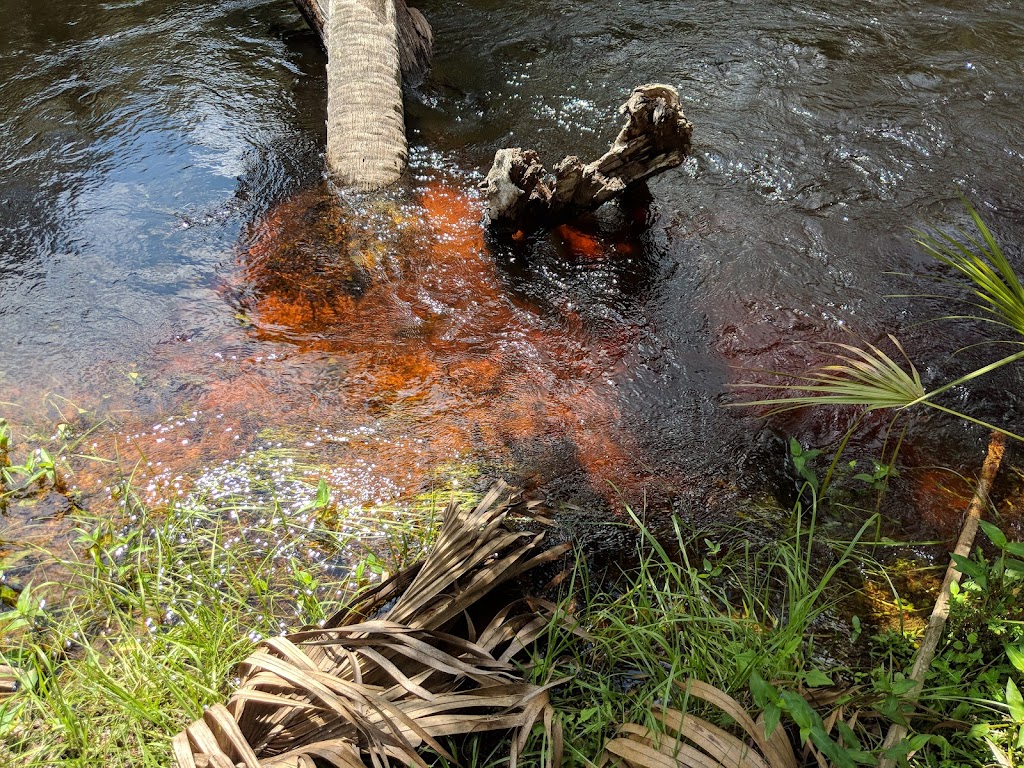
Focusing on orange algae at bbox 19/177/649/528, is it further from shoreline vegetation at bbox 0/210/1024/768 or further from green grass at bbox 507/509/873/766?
green grass at bbox 507/509/873/766

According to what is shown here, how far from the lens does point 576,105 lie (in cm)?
557

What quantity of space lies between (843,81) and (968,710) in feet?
15.9

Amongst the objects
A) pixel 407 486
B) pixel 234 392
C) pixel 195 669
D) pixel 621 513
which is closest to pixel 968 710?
pixel 621 513

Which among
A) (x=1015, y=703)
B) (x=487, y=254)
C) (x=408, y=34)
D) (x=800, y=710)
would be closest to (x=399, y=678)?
(x=800, y=710)

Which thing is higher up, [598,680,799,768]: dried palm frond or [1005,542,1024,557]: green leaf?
[1005,542,1024,557]: green leaf

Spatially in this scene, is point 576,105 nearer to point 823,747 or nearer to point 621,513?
point 621,513

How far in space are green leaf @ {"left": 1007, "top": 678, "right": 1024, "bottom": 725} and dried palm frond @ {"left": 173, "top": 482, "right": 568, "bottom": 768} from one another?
1.29 m

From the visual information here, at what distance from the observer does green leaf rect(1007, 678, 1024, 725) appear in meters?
2.10

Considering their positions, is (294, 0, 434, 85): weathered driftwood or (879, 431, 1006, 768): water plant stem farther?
(294, 0, 434, 85): weathered driftwood

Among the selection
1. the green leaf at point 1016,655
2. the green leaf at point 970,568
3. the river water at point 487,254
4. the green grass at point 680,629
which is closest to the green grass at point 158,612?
the river water at point 487,254

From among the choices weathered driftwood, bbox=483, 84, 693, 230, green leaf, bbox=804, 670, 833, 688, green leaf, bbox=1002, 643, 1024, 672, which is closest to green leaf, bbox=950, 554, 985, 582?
green leaf, bbox=1002, 643, 1024, 672

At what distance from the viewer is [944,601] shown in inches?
98.7

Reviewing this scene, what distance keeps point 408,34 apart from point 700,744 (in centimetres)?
563

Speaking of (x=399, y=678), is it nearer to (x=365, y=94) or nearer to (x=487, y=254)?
(x=487, y=254)
